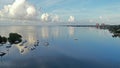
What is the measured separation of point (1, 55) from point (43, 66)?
1812 cm

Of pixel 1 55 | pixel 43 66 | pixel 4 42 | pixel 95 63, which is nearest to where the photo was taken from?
pixel 43 66

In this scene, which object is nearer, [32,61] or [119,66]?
[119,66]

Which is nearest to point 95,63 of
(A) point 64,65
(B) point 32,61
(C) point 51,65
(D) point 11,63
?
(A) point 64,65

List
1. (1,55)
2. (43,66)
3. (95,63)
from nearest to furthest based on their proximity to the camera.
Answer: (43,66), (95,63), (1,55)

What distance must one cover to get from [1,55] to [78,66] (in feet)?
80.7

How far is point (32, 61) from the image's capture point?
5150cm

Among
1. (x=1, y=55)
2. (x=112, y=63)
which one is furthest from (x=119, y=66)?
(x=1, y=55)

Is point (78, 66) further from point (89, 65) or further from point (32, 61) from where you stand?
point (32, 61)

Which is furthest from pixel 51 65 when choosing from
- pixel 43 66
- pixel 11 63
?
pixel 11 63

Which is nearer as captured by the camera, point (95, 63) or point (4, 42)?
point (95, 63)

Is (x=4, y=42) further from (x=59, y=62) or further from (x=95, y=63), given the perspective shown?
(x=95, y=63)

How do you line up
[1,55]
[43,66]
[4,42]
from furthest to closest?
[4,42] < [1,55] < [43,66]

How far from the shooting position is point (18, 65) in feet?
155

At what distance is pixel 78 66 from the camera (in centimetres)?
4666
